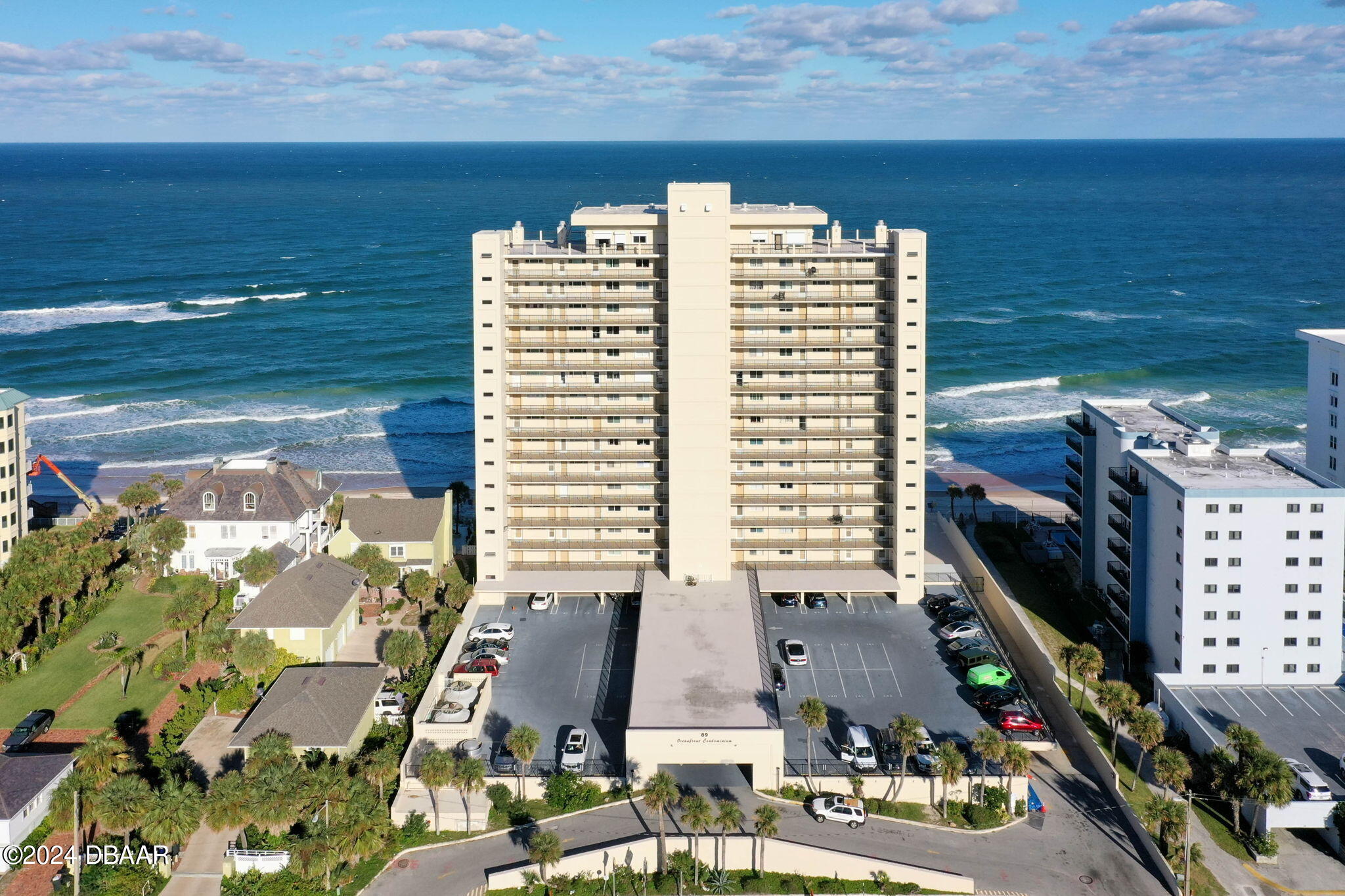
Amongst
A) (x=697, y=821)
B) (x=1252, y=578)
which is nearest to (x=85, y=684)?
(x=697, y=821)

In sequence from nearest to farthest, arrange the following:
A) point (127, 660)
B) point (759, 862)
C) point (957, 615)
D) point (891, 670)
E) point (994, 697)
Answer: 1. point (759, 862)
2. point (994, 697)
3. point (891, 670)
4. point (127, 660)
5. point (957, 615)

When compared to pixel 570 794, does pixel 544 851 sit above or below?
below

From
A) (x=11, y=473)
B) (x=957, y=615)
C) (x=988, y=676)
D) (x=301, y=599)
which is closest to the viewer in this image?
(x=988, y=676)

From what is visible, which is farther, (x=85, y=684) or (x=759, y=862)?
(x=85, y=684)

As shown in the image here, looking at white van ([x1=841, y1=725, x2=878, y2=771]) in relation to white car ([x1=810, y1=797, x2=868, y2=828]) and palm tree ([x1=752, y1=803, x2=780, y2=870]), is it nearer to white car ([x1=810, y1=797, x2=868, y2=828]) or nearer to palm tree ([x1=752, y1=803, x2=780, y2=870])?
white car ([x1=810, y1=797, x2=868, y2=828])

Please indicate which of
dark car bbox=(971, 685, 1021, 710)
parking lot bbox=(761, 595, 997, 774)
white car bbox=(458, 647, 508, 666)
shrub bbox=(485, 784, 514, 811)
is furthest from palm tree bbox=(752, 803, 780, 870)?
white car bbox=(458, 647, 508, 666)

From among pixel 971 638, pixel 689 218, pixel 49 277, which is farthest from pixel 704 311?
pixel 49 277

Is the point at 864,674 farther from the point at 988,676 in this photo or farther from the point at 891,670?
the point at 988,676
